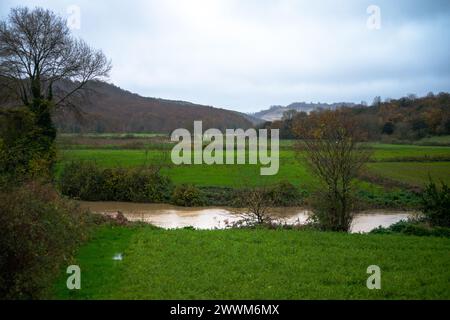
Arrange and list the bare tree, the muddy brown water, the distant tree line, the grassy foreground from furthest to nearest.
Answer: the distant tree line → the muddy brown water → the bare tree → the grassy foreground

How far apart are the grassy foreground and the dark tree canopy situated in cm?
2109

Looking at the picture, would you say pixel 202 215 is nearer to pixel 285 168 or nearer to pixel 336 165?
pixel 336 165

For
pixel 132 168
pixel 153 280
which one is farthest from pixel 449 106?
pixel 153 280

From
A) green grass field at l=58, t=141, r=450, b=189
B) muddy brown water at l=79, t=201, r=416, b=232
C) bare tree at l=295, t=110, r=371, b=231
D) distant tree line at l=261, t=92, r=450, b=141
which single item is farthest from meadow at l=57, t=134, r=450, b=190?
bare tree at l=295, t=110, r=371, b=231

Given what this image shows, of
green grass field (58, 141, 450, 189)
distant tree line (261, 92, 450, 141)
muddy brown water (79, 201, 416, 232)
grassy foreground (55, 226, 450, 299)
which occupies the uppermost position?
distant tree line (261, 92, 450, 141)

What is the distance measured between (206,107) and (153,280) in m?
59.5

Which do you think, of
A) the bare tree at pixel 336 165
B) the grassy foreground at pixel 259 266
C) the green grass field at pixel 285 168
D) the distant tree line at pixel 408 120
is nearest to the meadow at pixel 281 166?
the green grass field at pixel 285 168

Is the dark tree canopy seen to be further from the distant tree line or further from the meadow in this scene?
the distant tree line

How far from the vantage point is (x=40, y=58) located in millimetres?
31688

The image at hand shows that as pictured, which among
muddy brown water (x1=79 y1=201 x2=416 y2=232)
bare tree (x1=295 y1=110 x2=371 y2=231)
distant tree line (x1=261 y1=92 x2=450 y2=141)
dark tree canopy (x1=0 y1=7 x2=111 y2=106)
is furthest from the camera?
distant tree line (x1=261 y1=92 x2=450 y2=141)

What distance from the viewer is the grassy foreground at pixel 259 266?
8688 millimetres

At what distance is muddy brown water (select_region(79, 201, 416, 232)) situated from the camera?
2266 centimetres

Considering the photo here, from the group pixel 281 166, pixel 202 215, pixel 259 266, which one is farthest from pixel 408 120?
pixel 259 266

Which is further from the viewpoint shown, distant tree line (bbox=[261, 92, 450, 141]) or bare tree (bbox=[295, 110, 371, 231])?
distant tree line (bbox=[261, 92, 450, 141])
